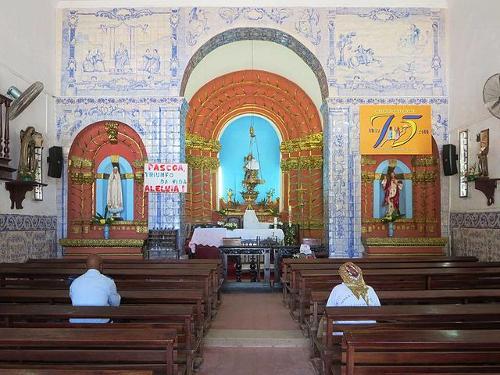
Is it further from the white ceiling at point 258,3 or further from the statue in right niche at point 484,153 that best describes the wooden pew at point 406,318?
the white ceiling at point 258,3

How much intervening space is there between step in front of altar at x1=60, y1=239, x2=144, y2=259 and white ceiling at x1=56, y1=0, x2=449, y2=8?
5465 mm

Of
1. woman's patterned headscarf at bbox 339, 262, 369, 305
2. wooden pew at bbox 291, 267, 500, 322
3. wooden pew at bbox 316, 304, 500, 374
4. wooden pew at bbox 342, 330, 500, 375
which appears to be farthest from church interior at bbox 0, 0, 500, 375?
wooden pew at bbox 342, 330, 500, 375

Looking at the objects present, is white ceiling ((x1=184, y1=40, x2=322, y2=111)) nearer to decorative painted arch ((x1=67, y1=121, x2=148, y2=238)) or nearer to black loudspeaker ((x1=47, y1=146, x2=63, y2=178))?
decorative painted arch ((x1=67, y1=121, x2=148, y2=238))

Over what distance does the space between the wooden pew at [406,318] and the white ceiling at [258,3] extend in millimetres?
9477

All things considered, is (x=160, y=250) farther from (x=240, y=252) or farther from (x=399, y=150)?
(x=399, y=150)

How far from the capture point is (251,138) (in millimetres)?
18266

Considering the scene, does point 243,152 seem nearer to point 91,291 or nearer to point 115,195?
point 115,195

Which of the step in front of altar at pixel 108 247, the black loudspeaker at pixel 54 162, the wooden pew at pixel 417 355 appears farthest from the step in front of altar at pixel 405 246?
the wooden pew at pixel 417 355

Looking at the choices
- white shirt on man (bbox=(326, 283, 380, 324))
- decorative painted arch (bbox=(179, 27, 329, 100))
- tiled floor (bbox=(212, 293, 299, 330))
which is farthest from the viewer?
decorative painted arch (bbox=(179, 27, 329, 100))

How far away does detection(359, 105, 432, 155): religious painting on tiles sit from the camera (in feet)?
38.7

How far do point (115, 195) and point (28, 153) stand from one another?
277 centimetres

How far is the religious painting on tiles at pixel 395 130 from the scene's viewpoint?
465 inches

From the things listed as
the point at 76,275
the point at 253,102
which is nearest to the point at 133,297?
the point at 76,275

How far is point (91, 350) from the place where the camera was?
325cm
